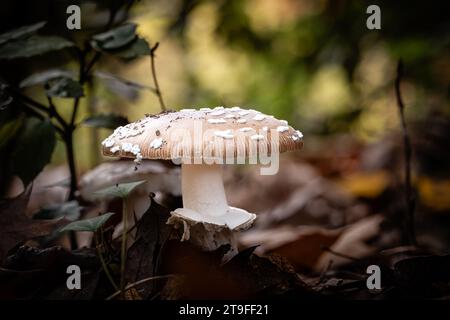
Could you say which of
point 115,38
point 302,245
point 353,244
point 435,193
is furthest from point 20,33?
point 435,193

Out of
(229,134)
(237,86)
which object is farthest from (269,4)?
(229,134)

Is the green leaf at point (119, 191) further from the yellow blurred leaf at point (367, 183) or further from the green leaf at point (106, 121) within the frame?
the yellow blurred leaf at point (367, 183)

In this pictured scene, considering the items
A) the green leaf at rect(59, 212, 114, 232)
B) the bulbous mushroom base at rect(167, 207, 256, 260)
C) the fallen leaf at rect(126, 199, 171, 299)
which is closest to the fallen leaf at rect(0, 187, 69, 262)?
the green leaf at rect(59, 212, 114, 232)

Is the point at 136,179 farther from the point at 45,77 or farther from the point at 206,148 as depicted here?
the point at 206,148

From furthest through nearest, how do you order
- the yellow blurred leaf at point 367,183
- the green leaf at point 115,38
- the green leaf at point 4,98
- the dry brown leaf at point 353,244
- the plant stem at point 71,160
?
the yellow blurred leaf at point 367,183
the dry brown leaf at point 353,244
the plant stem at point 71,160
the green leaf at point 115,38
the green leaf at point 4,98

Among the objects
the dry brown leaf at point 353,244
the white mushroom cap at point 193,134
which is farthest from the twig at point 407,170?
the white mushroom cap at point 193,134

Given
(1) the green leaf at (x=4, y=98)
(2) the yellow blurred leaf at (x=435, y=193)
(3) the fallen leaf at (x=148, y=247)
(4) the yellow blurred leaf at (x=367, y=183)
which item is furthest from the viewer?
(4) the yellow blurred leaf at (x=367, y=183)
